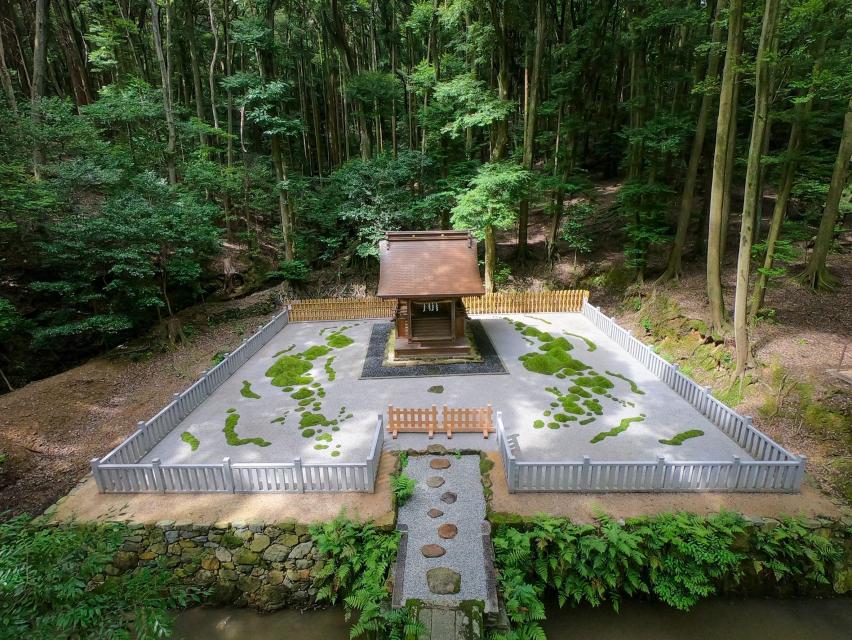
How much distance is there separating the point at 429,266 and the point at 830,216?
39.3 ft

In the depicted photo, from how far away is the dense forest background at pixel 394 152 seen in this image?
11.3 meters

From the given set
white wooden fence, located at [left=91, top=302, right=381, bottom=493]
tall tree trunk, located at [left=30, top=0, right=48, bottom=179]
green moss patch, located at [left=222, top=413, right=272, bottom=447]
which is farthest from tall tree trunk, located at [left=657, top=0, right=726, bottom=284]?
tall tree trunk, located at [left=30, top=0, right=48, bottom=179]

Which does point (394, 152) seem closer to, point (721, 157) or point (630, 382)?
point (721, 157)

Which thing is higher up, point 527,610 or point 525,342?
point 525,342

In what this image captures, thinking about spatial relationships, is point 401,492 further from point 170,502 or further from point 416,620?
point 170,502

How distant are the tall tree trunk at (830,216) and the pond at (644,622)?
10248 millimetres

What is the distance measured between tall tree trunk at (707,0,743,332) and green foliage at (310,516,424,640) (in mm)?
11190

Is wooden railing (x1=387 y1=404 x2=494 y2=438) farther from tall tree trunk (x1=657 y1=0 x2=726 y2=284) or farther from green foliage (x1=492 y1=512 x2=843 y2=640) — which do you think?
tall tree trunk (x1=657 y1=0 x2=726 y2=284)

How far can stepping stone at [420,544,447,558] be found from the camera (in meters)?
6.11

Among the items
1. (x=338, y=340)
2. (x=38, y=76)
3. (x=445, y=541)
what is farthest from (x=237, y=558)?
(x=38, y=76)

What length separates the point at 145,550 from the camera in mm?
6590

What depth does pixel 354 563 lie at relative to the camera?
6203mm

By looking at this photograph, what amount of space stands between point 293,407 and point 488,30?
1652cm

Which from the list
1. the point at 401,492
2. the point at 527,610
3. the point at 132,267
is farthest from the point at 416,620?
the point at 132,267
